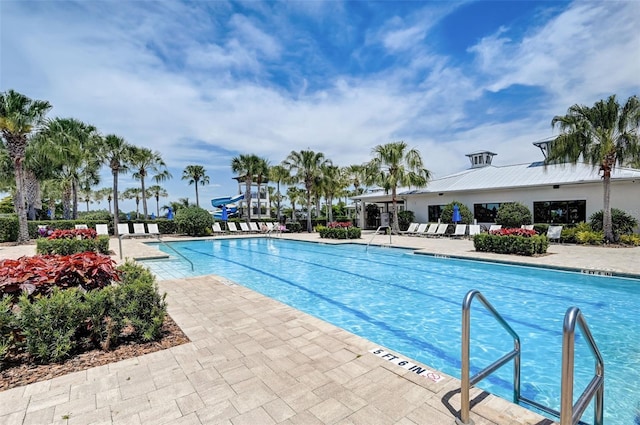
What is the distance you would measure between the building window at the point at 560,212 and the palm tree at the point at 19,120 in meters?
27.2

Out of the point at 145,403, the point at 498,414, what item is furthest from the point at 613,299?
the point at 145,403

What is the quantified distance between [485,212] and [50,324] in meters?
22.7

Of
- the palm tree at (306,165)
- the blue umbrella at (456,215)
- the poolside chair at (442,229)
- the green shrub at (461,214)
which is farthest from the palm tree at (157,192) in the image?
the blue umbrella at (456,215)

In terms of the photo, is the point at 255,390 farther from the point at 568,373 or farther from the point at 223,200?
the point at 223,200

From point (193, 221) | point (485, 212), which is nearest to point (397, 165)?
point (485, 212)

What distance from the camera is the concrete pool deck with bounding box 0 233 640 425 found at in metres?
2.51

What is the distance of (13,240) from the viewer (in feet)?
61.2

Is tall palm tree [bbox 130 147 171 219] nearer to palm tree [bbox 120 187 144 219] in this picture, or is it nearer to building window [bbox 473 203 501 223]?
building window [bbox 473 203 501 223]

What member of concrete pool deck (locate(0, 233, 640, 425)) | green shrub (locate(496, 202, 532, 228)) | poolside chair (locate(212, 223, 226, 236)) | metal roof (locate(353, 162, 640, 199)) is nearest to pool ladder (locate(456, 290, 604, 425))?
concrete pool deck (locate(0, 233, 640, 425))

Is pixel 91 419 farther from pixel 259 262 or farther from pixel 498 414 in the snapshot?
pixel 259 262

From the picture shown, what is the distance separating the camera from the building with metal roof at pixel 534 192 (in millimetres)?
16281

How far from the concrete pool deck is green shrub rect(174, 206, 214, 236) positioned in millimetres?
20169

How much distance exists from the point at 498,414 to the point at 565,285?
7.67 m

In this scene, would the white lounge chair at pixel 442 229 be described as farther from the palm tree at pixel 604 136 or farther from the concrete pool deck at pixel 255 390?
the concrete pool deck at pixel 255 390
